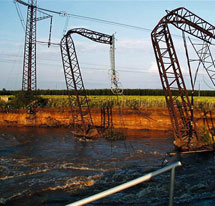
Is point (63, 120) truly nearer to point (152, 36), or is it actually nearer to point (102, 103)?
point (102, 103)

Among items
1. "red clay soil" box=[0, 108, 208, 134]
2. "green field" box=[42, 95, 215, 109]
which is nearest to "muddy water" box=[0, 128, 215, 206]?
"red clay soil" box=[0, 108, 208, 134]

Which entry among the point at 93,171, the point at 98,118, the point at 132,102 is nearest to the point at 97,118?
the point at 98,118

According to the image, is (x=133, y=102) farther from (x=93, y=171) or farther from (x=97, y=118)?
(x=93, y=171)

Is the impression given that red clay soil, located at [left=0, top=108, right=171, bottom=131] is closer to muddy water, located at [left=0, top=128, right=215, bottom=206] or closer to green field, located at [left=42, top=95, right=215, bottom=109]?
green field, located at [left=42, top=95, right=215, bottom=109]

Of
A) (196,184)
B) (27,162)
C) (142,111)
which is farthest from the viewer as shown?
(142,111)

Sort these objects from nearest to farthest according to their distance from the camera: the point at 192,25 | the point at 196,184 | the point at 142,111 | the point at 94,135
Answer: the point at 196,184
the point at 192,25
the point at 94,135
the point at 142,111

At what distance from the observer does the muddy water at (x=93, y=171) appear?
7.41 meters

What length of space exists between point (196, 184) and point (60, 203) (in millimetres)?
4800

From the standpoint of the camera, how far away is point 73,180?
869 cm

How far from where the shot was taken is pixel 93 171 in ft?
31.8

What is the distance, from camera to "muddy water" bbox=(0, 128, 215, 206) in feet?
24.3

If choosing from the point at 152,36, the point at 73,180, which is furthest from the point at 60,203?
the point at 152,36

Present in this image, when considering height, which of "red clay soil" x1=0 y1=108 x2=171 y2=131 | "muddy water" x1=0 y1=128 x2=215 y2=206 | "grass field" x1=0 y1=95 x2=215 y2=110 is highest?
"grass field" x1=0 y1=95 x2=215 y2=110

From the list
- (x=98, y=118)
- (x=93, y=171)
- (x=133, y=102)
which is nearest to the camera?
(x=93, y=171)
